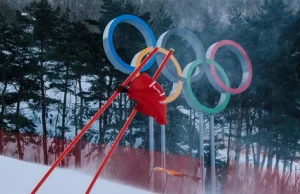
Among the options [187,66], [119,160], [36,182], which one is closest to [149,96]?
[36,182]

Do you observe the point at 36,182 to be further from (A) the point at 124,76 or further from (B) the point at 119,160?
(A) the point at 124,76

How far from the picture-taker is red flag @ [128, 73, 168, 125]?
1851 millimetres

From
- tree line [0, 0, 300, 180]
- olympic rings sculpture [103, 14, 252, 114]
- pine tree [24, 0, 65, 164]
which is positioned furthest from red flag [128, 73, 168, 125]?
pine tree [24, 0, 65, 164]

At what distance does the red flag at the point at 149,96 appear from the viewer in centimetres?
185

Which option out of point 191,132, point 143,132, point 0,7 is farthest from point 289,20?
point 0,7

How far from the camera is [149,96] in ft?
6.10

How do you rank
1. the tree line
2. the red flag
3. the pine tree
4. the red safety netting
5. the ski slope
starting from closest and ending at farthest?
the red flag
the ski slope
the red safety netting
the tree line
the pine tree

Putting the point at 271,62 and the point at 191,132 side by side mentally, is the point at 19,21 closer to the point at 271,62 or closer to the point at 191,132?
the point at 191,132

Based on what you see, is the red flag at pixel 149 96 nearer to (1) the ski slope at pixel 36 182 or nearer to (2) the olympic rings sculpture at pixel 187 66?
(1) the ski slope at pixel 36 182

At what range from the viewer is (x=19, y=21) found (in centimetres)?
1390

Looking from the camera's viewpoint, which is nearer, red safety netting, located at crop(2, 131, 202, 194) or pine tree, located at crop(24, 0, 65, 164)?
red safety netting, located at crop(2, 131, 202, 194)

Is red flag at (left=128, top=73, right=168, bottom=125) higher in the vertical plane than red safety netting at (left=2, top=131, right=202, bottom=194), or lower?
higher

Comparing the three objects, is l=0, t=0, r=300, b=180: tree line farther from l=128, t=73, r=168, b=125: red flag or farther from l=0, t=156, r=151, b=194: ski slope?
l=128, t=73, r=168, b=125: red flag

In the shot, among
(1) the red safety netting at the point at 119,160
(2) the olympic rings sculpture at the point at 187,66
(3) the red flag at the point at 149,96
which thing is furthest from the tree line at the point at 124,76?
(3) the red flag at the point at 149,96
